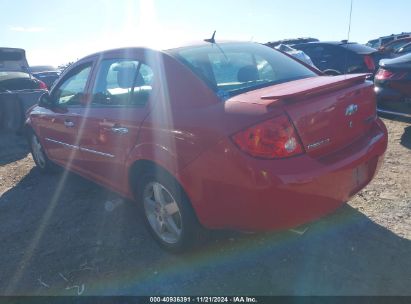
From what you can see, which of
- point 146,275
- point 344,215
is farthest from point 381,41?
point 146,275

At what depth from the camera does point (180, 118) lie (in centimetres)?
243

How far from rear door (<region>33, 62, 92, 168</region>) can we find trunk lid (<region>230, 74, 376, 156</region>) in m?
2.00

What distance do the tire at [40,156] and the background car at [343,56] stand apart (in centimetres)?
628

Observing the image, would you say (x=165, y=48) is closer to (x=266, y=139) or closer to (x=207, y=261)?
(x=266, y=139)

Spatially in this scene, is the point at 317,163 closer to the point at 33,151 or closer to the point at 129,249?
the point at 129,249

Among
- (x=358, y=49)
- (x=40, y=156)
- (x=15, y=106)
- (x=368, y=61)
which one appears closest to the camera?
(x=40, y=156)

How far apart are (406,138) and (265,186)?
13.5 feet

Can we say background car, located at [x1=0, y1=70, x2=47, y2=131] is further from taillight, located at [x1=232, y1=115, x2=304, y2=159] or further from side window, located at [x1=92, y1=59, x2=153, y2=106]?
taillight, located at [x1=232, y1=115, x2=304, y2=159]

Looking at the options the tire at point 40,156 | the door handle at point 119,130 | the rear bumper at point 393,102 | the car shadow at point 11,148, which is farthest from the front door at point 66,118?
the rear bumper at point 393,102

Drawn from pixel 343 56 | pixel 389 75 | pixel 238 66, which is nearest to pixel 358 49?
pixel 343 56

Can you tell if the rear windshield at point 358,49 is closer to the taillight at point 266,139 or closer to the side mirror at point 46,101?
the side mirror at point 46,101

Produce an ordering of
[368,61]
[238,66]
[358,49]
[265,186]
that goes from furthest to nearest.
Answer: [358,49]
[368,61]
[238,66]
[265,186]

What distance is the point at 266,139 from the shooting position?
81.9 inches

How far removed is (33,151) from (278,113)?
4.44 meters
